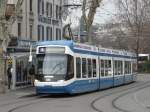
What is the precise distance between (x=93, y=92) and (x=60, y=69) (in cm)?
664

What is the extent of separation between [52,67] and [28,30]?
2922cm

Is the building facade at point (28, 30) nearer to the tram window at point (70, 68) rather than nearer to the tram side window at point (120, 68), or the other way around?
the tram window at point (70, 68)

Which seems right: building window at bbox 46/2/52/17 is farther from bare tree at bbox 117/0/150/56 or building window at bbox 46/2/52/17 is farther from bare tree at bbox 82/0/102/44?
bare tree at bbox 117/0/150/56

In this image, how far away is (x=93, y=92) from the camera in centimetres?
3628

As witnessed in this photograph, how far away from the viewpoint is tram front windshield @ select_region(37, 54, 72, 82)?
98.7ft

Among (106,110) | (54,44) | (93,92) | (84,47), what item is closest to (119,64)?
(93,92)

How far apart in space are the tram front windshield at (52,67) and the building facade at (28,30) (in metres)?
5.95

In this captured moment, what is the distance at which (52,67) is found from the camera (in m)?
30.2

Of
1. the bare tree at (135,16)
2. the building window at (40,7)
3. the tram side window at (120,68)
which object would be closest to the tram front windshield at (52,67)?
the tram side window at (120,68)

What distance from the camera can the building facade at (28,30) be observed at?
38.0 m

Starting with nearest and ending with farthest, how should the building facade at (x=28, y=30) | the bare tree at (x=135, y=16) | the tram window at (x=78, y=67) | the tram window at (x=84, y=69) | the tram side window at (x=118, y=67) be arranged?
1. the tram window at (x=78, y=67)
2. the tram window at (x=84, y=69)
3. the building facade at (x=28, y=30)
4. the tram side window at (x=118, y=67)
5. the bare tree at (x=135, y=16)

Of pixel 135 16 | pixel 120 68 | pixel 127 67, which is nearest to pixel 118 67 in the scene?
pixel 120 68

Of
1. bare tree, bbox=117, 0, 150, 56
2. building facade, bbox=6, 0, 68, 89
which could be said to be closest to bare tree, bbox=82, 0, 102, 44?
building facade, bbox=6, 0, 68, 89

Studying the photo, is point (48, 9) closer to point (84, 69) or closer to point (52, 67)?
point (84, 69)
